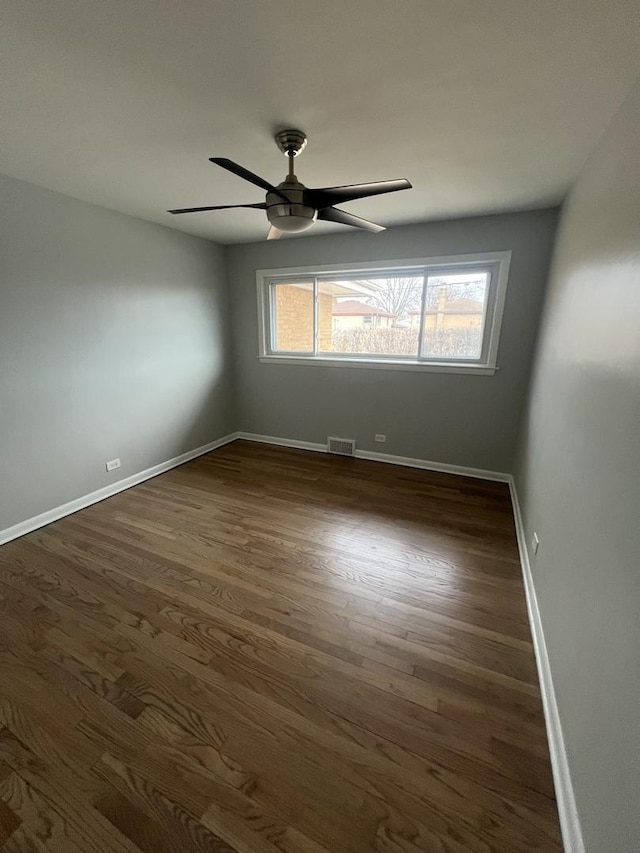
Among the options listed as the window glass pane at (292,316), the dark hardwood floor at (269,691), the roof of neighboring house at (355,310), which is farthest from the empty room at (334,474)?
the window glass pane at (292,316)

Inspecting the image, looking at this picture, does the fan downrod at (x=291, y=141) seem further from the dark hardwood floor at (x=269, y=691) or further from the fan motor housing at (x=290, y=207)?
the dark hardwood floor at (x=269, y=691)

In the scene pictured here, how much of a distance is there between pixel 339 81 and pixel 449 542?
263cm

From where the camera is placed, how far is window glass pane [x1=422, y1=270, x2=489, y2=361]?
3201 millimetres

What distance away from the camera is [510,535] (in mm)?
2527

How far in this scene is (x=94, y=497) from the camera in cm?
300

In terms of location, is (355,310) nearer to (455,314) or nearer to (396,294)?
(396,294)

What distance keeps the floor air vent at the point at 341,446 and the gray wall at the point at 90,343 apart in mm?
1662

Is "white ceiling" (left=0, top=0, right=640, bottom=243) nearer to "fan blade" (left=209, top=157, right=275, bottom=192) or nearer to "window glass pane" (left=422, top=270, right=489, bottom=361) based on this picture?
"fan blade" (left=209, top=157, right=275, bottom=192)

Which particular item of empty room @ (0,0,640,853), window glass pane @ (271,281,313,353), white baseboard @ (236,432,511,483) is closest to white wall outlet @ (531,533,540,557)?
empty room @ (0,0,640,853)

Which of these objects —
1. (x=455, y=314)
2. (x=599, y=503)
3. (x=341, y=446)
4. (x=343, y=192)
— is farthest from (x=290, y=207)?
(x=341, y=446)

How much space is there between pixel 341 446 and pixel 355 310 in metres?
1.57

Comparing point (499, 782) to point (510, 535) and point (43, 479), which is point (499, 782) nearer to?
point (510, 535)

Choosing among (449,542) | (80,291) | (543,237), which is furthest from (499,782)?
(80,291)

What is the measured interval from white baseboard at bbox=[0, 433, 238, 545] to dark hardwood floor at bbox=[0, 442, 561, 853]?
0.29 feet
